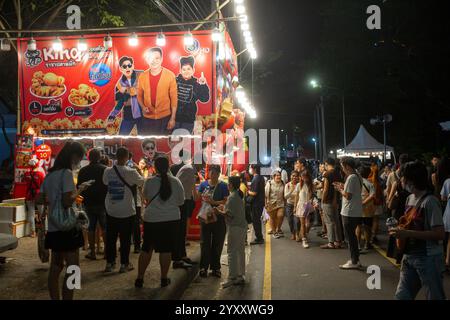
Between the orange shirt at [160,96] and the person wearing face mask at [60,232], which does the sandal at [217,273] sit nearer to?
the person wearing face mask at [60,232]

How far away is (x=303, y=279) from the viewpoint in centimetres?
664

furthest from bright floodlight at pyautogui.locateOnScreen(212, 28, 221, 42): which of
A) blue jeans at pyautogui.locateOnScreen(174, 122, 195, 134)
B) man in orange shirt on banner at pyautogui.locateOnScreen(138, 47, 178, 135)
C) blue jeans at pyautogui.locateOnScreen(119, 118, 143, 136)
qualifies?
blue jeans at pyautogui.locateOnScreen(119, 118, 143, 136)

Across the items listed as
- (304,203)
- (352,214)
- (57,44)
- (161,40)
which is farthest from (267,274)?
(57,44)

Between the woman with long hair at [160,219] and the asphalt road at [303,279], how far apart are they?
809 millimetres

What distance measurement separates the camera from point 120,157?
20.7 ft

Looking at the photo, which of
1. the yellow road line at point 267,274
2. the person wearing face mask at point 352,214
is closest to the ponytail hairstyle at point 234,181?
the yellow road line at point 267,274

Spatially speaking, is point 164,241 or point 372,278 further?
point 372,278

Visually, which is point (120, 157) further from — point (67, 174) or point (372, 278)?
point (372, 278)

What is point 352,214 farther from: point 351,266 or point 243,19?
point 243,19

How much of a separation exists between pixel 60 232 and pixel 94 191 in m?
2.70

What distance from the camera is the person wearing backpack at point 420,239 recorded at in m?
3.64

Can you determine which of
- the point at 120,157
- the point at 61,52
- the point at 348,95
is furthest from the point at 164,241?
the point at 348,95

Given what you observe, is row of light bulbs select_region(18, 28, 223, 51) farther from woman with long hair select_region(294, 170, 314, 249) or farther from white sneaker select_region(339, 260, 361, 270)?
white sneaker select_region(339, 260, 361, 270)
